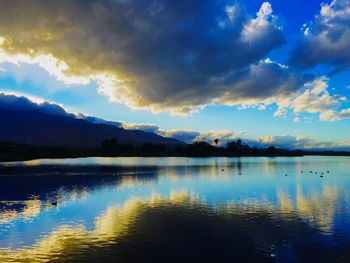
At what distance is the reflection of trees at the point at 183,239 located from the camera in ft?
94.8

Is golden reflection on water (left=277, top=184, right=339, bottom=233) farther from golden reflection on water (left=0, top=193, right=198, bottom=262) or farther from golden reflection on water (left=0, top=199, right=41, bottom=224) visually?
golden reflection on water (left=0, top=199, right=41, bottom=224)

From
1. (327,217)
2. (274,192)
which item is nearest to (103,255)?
(327,217)

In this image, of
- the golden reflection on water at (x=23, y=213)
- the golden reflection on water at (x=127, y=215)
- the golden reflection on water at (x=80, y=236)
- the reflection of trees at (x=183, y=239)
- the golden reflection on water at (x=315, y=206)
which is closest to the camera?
the reflection of trees at (x=183, y=239)

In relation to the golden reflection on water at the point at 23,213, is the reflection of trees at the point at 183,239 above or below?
below

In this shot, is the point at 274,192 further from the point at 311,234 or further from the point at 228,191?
the point at 311,234

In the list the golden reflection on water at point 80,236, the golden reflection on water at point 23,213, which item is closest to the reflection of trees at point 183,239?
the golden reflection on water at point 80,236

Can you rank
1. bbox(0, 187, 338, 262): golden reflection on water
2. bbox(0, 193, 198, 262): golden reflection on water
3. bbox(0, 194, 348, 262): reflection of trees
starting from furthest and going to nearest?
1. bbox(0, 187, 338, 262): golden reflection on water
2. bbox(0, 193, 198, 262): golden reflection on water
3. bbox(0, 194, 348, 262): reflection of trees

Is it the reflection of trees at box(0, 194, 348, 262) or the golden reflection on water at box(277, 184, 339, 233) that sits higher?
the golden reflection on water at box(277, 184, 339, 233)

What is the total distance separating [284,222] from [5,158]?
180 metres

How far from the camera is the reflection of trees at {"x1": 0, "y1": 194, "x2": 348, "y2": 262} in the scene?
28.9 metres

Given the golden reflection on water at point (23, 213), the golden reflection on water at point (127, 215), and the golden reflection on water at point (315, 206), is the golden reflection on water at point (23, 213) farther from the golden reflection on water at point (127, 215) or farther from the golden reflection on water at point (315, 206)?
the golden reflection on water at point (315, 206)

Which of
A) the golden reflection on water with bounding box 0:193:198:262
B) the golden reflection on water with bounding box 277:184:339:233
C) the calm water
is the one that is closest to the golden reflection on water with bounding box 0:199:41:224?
the calm water

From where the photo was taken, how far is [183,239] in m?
34.0

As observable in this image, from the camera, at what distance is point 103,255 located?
94.9 feet
